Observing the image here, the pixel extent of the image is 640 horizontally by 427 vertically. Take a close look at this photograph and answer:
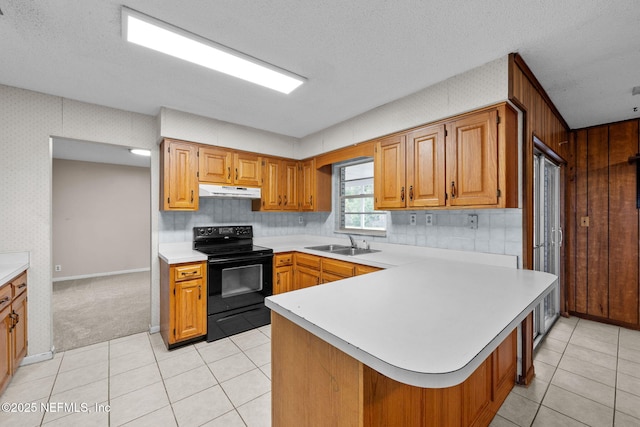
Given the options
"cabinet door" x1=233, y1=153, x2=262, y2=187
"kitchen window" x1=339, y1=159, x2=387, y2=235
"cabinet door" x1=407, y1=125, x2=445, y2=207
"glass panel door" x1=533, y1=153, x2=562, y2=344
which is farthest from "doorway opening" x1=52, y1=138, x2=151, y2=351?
"glass panel door" x1=533, y1=153, x2=562, y2=344

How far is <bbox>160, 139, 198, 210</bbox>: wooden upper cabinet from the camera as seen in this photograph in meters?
3.01

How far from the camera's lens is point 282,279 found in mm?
3523

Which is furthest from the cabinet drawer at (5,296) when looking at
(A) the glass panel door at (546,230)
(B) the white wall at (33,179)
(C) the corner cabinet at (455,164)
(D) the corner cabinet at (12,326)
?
(A) the glass panel door at (546,230)

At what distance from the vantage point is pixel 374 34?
68.5 inches

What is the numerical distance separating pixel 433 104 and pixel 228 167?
2.39 m

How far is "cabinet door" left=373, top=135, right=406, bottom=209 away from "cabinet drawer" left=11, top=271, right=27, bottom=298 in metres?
3.17

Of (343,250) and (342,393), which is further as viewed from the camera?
(343,250)

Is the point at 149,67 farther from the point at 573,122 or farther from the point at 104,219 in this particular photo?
the point at 104,219

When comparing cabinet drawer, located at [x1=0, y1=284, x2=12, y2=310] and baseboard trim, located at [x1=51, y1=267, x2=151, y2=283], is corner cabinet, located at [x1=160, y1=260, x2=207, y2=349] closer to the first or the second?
cabinet drawer, located at [x1=0, y1=284, x2=12, y2=310]

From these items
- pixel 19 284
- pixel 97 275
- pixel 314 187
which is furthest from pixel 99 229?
pixel 314 187

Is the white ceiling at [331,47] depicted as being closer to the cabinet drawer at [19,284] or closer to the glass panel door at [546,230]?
the glass panel door at [546,230]

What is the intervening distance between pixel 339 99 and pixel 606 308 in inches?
157

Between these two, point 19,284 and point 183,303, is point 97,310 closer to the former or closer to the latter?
point 19,284

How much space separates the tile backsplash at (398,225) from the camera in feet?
7.61
